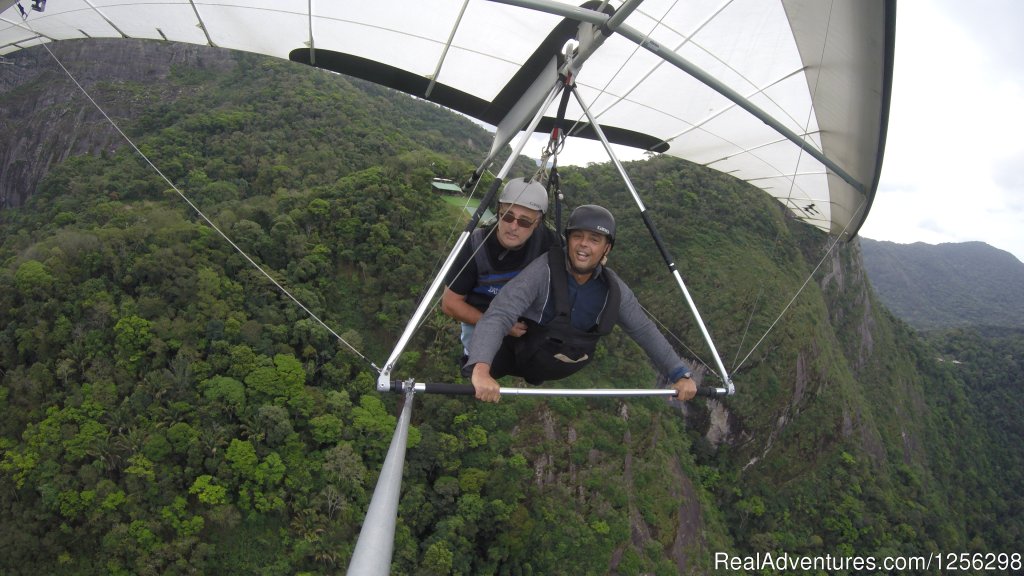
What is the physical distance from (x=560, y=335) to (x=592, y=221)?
65 cm

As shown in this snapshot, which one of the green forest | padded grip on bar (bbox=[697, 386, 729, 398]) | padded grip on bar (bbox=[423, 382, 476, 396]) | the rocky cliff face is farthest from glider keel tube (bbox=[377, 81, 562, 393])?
the rocky cliff face

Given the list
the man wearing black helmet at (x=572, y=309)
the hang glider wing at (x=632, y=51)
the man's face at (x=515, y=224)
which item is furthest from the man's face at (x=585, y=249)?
the hang glider wing at (x=632, y=51)

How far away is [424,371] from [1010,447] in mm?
69336

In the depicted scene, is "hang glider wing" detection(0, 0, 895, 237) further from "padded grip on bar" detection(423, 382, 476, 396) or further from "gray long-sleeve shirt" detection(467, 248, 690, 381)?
"padded grip on bar" detection(423, 382, 476, 396)

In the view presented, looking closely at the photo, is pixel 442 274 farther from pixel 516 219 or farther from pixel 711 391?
pixel 711 391

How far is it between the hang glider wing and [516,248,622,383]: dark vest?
1.63 meters

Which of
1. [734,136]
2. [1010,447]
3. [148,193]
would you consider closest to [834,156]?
[734,136]

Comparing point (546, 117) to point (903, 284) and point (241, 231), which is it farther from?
point (903, 284)

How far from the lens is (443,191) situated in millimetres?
36156

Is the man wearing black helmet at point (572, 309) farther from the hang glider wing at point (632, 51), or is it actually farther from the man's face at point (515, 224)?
the hang glider wing at point (632, 51)

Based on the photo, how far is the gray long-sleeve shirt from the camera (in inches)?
93.5

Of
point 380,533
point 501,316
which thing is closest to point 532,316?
point 501,316

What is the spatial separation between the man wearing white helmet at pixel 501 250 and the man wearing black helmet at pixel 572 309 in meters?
0.20

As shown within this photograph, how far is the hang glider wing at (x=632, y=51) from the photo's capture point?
3.70 m
